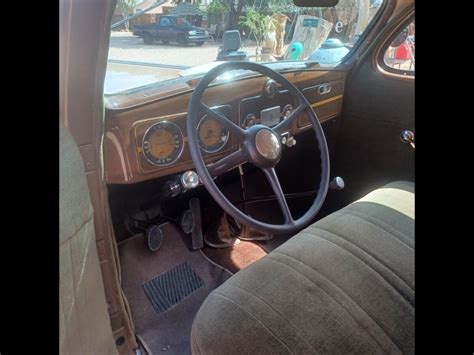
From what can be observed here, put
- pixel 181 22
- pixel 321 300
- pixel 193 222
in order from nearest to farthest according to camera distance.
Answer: pixel 321 300
pixel 181 22
pixel 193 222

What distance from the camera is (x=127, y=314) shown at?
1369 millimetres

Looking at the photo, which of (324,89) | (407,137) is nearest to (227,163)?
(324,89)

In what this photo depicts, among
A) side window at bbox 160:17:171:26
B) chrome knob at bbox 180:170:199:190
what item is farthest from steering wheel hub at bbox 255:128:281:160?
side window at bbox 160:17:171:26

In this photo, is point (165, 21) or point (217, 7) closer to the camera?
point (165, 21)

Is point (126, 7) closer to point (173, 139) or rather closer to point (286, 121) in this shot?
point (173, 139)

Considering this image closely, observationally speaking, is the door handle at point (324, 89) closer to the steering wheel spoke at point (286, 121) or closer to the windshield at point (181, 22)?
the steering wheel spoke at point (286, 121)

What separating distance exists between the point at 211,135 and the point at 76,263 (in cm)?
76

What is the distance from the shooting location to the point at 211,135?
1.57m

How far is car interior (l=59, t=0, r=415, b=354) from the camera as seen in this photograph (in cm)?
100

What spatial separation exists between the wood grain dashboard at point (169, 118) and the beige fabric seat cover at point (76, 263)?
31 centimetres

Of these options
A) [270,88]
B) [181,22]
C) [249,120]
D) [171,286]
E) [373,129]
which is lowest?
[171,286]

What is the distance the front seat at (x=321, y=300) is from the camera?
3.36 ft
